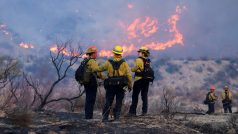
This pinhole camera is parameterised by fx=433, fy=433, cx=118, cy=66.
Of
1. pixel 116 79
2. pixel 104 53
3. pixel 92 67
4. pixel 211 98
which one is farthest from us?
pixel 104 53

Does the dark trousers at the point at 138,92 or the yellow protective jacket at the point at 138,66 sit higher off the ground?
the yellow protective jacket at the point at 138,66

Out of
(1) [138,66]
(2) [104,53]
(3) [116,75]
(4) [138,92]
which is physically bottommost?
(4) [138,92]

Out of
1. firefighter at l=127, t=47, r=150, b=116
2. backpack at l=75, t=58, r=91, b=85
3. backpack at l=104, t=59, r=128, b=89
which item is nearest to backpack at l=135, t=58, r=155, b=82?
firefighter at l=127, t=47, r=150, b=116

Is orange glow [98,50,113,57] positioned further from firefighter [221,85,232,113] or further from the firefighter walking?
the firefighter walking

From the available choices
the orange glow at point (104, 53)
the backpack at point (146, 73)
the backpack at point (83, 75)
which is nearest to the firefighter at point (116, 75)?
the backpack at point (83, 75)

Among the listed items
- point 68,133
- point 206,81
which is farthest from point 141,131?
point 206,81

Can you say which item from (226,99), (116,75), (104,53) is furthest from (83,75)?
(104,53)

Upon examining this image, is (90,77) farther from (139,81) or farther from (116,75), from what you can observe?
(139,81)

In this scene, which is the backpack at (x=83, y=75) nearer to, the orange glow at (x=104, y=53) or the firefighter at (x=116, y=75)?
the firefighter at (x=116, y=75)

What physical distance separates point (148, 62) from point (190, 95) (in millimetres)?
41175

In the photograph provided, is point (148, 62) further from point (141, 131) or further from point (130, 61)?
point (130, 61)

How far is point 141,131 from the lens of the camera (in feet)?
31.3

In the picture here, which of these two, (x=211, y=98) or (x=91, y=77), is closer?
(x=91, y=77)

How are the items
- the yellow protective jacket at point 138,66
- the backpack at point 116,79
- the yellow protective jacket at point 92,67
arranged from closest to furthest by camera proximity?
1. the backpack at point 116,79
2. the yellow protective jacket at point 92,67
3. the yellow protective jacket at point 138,66
